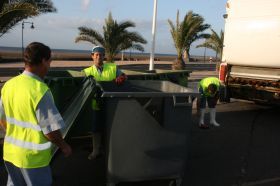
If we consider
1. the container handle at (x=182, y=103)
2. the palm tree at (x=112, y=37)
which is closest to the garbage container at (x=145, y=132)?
the container handle at (x=182, y=103)

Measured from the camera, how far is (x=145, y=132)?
4.07 metres

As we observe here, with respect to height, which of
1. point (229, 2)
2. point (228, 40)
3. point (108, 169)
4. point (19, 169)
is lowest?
point (108, 169)

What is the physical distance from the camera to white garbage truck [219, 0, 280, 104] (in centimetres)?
Answer: 858

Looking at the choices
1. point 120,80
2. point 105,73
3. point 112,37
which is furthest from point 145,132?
point 112,37

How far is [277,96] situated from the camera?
8883mm

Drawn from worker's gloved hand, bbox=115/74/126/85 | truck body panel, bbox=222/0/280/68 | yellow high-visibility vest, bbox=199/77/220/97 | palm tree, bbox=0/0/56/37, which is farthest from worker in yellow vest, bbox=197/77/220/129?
palm tree, bbox=0/0/56/37

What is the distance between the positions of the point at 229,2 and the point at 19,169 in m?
8.00

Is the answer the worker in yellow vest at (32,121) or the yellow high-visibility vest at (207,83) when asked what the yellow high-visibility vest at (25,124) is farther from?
the yellow high-visibility vest at (207,83)

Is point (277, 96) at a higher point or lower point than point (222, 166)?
higher

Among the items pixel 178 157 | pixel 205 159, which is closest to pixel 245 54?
pixel 205 159

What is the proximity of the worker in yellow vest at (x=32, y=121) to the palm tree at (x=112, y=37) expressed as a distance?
50.6ft

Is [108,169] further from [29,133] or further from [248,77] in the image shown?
[248,77]

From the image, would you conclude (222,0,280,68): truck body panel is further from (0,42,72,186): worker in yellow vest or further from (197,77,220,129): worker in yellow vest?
(0,42,72,186): worker in yellow vest

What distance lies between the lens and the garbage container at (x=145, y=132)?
4020 millimetres
